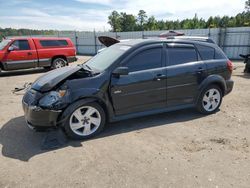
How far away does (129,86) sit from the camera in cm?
421

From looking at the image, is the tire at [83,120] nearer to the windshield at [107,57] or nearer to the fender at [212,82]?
the windshield at [107,57]

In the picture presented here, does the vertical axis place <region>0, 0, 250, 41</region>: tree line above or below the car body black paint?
above

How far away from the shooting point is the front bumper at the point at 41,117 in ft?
12.0

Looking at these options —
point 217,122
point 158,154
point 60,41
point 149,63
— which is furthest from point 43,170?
point 60,41

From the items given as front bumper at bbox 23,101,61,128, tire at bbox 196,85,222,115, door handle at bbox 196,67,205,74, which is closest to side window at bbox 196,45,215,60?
door handle at bbox 196,67,205,74

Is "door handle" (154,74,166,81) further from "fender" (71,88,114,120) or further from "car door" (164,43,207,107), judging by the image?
"fender" (71,88,114,120)

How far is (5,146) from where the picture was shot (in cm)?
380

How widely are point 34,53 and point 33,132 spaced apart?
25.6ft

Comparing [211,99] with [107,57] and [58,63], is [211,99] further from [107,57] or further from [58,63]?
[58,63]

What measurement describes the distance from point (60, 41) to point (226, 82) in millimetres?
9402

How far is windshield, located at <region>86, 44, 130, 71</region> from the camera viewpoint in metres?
4.29

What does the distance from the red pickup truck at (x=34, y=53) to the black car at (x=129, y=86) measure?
7248 millimetres

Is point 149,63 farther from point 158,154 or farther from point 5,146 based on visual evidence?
point 5,146

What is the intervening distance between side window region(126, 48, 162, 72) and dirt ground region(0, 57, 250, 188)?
1168 mm
